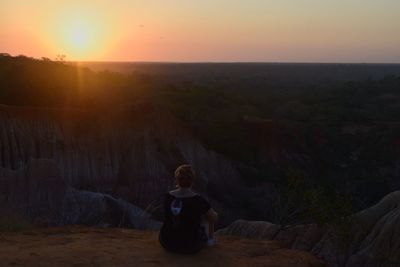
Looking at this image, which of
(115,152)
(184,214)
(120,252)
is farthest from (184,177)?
(115,152)

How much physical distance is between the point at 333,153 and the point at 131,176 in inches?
899

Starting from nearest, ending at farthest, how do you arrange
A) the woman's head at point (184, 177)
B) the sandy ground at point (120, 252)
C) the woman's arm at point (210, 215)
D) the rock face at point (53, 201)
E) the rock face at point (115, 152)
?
1. the sandy ground at point (120, 252)
2. the woman's head at point (184, 177)
3. the woman's arm at point (210, 215)
4. the rock face at point (53, 201)
5. the rock face at point (115, 152)

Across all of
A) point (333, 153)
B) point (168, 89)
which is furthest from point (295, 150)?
point (168, 89)

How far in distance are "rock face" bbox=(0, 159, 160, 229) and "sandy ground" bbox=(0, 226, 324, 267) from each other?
45.3ft

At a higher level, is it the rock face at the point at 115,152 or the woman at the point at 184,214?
the woman at the point at 184,214

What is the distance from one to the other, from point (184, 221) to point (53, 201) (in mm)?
17447

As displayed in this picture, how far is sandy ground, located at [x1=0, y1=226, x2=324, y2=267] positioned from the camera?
26.0ft

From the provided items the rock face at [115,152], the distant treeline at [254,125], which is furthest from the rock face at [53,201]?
the distant treeline at [254,125]

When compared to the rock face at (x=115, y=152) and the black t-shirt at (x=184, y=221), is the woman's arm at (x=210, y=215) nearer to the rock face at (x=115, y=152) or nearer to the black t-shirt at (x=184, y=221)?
the black t-shirt at (x=184, y=221)

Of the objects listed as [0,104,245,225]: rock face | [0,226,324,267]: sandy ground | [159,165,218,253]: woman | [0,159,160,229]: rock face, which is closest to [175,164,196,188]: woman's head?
[159,165,218,253]: woman

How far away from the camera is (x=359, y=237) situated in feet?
61.5

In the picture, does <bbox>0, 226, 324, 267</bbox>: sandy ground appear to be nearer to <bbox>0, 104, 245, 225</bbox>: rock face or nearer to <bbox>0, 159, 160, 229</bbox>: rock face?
<bbox>0, 159, 160, 229</bbox>: rock face

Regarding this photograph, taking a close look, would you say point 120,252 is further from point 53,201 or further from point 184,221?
point 53,201

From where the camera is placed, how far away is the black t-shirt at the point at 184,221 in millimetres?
8102
